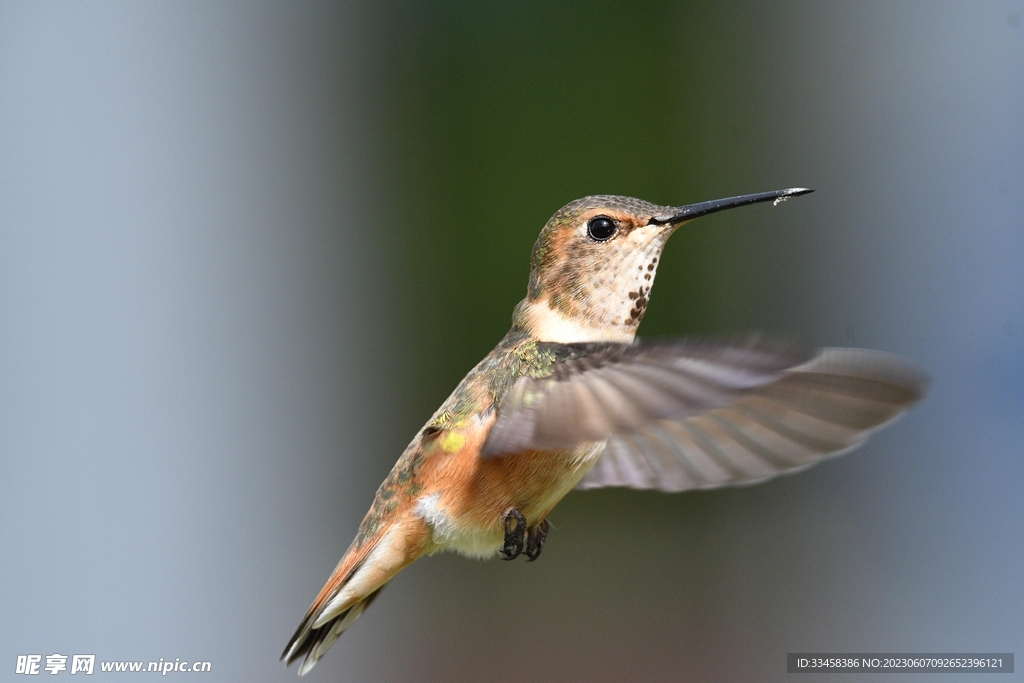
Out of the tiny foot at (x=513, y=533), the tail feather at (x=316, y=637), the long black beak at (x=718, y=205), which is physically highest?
the long black beak at (x=718, y=205)

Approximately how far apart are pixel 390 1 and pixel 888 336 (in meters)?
2.10

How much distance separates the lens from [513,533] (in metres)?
0.98

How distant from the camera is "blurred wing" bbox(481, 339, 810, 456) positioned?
0.75 m

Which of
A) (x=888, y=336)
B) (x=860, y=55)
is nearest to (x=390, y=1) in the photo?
(x=860, y=55)

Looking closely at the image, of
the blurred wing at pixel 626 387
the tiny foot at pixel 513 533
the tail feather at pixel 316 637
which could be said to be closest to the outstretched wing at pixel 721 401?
the blurred wing at pixel 626 387

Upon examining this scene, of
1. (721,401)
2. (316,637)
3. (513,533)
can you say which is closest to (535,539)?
(513,533)

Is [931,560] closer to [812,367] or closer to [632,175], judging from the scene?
[632,175]

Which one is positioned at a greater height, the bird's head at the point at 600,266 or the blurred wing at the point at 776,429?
the bird's head at the point at 600,266

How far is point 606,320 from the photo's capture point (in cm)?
105

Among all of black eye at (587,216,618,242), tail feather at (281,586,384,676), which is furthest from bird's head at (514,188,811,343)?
tail feather at (281,586,384,676)

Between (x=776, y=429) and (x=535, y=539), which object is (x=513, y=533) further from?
(x=776, y=429)

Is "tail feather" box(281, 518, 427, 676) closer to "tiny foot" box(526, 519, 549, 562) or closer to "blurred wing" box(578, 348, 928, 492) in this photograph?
"tiny foot" box(526, 519, 549, 562)

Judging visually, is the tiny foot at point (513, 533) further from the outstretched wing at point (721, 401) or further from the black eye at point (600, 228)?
the black eye at point (600, 228)

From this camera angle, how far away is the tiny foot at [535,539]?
3.41ft
